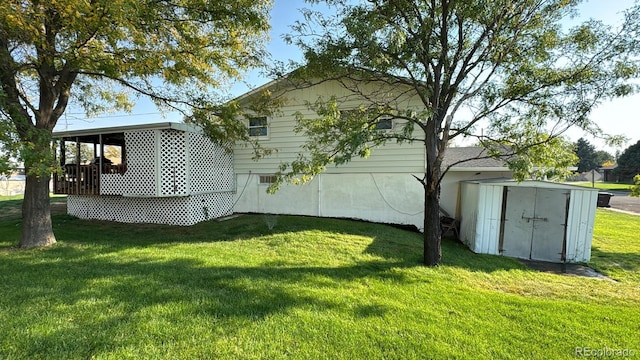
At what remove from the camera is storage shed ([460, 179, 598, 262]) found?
7727mm

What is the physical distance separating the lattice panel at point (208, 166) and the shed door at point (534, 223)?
30.9 ft

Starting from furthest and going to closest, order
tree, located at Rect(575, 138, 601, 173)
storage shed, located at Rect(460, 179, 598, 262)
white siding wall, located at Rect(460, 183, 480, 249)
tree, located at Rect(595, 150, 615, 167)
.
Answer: tree, located at Rect(595, 150, 615, 167) < tree, located at Rect(575, 138, 601, 173) < white siding wall, located at Rect(460, 183, 480, 249) < storage shed, located at Rect(460, 179, 598, 262)

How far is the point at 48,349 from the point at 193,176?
25.5ft

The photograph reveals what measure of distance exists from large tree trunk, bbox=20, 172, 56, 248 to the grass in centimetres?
39

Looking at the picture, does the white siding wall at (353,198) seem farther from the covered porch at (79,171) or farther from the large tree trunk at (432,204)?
the covered porch at (79,171)

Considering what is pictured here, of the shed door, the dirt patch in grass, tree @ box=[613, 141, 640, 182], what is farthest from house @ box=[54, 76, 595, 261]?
tree @ box=[613, 141, 640, 182]

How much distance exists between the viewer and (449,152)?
14.2 m

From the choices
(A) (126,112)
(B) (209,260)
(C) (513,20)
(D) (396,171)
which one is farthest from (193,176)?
(C) (513,20)

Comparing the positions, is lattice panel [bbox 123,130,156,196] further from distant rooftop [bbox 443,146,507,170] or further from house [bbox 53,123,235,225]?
distant rooftop [bbox 443,146,507,170]

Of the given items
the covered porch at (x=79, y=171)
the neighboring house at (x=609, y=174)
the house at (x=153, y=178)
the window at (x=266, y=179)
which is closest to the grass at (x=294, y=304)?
the house at (x=153, y=178)

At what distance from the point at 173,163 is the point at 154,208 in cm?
215

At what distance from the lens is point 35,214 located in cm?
671

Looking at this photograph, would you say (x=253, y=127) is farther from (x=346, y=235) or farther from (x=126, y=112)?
(x=346, y=235)

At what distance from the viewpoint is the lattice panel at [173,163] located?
934 centimetres
